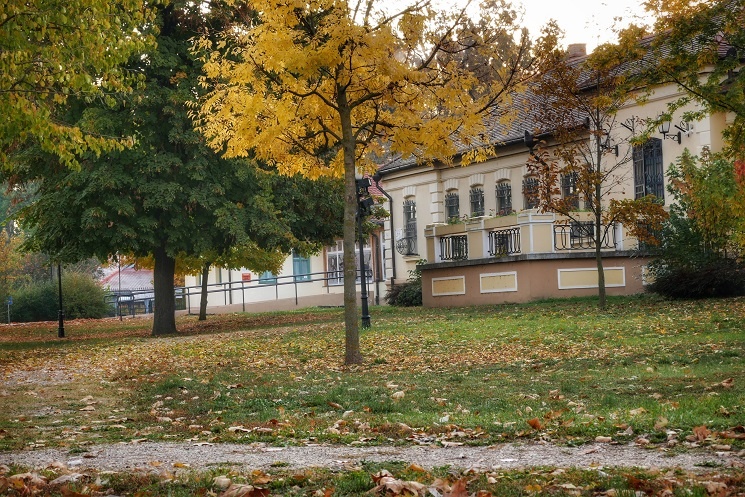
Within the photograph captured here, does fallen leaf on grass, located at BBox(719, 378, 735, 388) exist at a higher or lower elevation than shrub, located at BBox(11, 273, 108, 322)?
lower

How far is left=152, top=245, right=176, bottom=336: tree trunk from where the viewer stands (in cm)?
3022

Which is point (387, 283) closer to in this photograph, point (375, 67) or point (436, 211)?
point (436, 211)

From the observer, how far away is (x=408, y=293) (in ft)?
127

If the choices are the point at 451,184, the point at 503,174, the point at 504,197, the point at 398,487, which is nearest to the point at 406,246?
the point at 451,184

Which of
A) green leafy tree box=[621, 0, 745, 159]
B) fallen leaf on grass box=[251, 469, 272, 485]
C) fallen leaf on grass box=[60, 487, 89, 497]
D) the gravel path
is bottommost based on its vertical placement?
the gravel path

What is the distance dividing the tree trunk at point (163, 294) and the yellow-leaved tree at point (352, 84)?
46.8 ft

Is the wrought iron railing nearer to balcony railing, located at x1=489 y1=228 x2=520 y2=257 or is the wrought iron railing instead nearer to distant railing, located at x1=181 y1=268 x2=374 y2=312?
balcony railing, located at x1=489 y1=228 x2=520 y2=257

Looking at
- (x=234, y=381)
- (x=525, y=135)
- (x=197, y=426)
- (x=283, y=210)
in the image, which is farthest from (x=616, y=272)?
(x=197, y=426)

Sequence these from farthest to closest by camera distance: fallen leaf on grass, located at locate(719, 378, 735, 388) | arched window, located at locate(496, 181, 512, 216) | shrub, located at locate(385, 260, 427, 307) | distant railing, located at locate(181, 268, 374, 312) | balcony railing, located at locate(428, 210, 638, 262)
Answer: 1. distant railing, located at locate(181, 268, 374, 312)
2. shrub, located at locate(385, 260, 427, 307)
3. arched window, located at locate(496, 181, 512, 216)
4. balcony railing, located at locate(428, 210, 638, 262)
5. fallen leaf on grass, located at locate(719, 378, 735, 388)

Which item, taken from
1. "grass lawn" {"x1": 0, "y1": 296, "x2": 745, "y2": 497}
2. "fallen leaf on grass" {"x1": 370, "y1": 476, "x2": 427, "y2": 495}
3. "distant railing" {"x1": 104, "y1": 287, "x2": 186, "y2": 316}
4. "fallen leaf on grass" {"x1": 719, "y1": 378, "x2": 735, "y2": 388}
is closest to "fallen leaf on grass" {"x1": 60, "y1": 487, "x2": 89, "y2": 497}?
"grass lawn" {"x1": 0, "y1": 296, "x2": 745, "y2": 497}

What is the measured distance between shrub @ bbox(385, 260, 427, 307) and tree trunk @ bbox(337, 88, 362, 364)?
22.4m

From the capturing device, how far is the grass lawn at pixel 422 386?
27.6 ft

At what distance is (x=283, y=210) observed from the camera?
1182 inches

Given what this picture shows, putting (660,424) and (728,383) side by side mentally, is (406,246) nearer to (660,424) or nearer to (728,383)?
(728,383)
